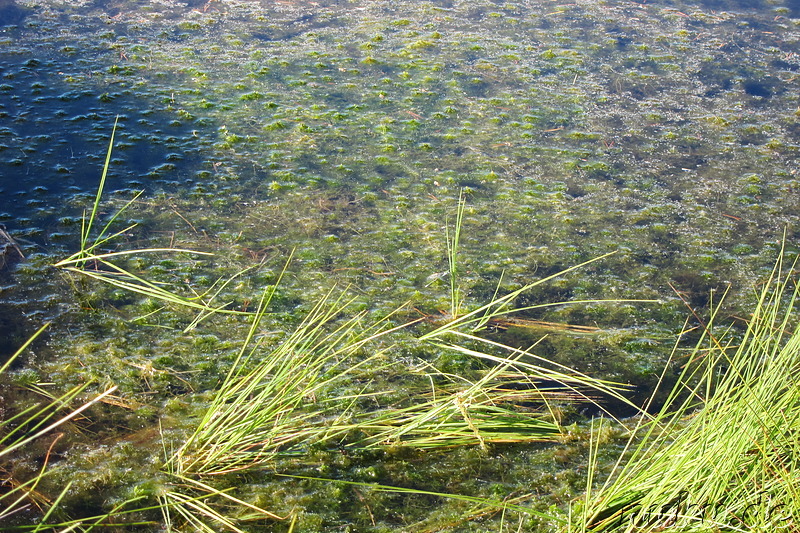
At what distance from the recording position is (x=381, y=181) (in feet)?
12.7

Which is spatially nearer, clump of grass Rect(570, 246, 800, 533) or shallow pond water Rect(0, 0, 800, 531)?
clump of grass Rect(570, 246, 800, 533)

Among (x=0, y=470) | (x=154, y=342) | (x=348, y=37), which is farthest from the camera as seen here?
(x=348, y=37)

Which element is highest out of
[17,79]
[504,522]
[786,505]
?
[17,79]

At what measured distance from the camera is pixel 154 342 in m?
2.70

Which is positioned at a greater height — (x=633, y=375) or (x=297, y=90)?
(x=297, y=90)

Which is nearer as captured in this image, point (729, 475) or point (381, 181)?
point (729, 475)

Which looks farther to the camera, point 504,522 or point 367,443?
point 367,443

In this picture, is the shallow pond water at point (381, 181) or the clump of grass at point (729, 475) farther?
the shallow pond water at point (381, 181)

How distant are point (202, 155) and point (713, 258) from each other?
2.88m

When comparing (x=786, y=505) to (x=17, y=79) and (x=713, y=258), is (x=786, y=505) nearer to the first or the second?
(x=713, y=258)

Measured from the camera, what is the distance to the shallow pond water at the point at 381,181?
2.49 meters

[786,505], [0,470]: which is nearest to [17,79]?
[0,470]

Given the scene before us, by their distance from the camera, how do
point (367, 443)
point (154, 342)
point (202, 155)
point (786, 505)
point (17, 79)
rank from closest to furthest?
1. point (786, 505)
2. point (367, 443)
3. point (154, 342)
4. point (202, 155)
5. point (17, 79)

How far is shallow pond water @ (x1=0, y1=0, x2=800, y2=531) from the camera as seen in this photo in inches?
97.9
